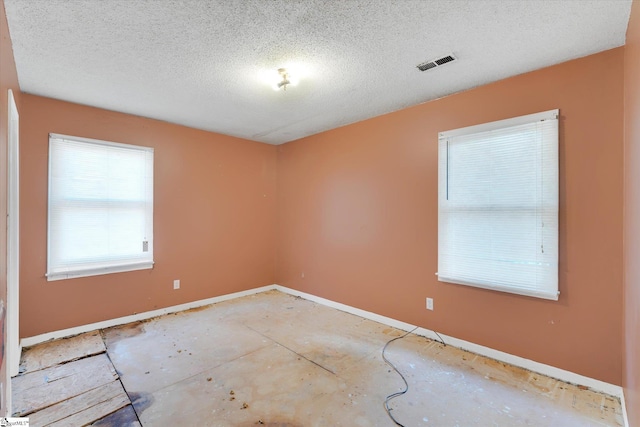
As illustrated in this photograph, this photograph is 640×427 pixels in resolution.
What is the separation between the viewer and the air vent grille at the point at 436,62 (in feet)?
7.32

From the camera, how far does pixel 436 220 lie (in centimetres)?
305

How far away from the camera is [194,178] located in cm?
406

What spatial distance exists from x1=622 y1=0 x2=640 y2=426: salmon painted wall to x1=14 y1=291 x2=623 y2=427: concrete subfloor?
416 millimetres

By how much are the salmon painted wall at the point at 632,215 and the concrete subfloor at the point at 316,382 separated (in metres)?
0.42

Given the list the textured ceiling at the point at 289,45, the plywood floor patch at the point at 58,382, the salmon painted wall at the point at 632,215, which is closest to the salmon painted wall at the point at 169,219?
the textured ceiling at the point at 289,45

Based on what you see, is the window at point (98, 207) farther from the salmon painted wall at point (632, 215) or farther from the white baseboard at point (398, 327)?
the salmon painted wall at point (632, 215)

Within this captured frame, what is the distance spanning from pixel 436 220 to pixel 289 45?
7.01 ft

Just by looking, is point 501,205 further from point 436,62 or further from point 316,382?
point 316,382

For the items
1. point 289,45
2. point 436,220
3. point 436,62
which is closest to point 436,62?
point 436,62

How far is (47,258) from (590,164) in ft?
16.1

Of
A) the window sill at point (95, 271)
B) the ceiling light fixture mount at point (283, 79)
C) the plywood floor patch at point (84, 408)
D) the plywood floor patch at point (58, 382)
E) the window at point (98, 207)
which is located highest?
the ceiling light fixture mount at point (283, 79)

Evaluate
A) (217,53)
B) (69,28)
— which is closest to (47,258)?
(69,28)

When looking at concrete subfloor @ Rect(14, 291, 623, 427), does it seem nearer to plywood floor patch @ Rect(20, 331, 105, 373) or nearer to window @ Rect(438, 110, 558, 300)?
plywood floor patch @ Rect(20, 331, 105, 373)

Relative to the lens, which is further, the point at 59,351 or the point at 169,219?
the point at 169,219
